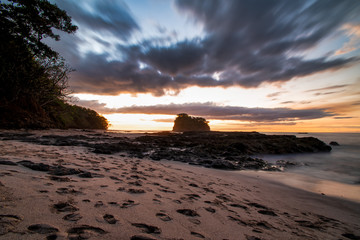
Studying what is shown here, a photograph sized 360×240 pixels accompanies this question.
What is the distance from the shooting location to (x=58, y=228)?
1.27 metres

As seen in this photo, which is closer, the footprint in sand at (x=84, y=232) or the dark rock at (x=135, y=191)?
the footprint in sand at (x=84, y=232)

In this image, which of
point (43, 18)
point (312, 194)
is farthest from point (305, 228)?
point (43, 18)

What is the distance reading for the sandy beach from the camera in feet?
4.45

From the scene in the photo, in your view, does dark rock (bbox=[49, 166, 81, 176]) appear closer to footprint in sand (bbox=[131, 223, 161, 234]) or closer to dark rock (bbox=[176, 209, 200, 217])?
footprint in sand (bbox=[131, 223, 161, 234])

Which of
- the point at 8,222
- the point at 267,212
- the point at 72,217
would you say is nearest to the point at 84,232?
the point at 72,217

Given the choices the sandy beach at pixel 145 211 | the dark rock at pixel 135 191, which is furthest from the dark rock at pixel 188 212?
the dark rock at pixel 135 191

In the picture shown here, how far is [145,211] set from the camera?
77.0 inches

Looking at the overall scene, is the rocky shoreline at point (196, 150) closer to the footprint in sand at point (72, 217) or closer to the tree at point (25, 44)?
the footprint in sand at point (72, 217)

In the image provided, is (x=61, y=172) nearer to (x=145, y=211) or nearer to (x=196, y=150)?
(x=145, y=211)

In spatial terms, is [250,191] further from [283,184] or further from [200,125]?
[200,125]

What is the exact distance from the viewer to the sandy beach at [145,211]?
136cm

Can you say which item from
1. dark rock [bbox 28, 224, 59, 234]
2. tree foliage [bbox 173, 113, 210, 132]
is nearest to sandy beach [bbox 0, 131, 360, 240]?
dark rock [bbox 28, 224, 59, 234]

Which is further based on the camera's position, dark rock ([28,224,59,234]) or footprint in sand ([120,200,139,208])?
footprint in sand ([120,200,139,208])

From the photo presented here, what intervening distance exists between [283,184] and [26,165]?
650 cm
